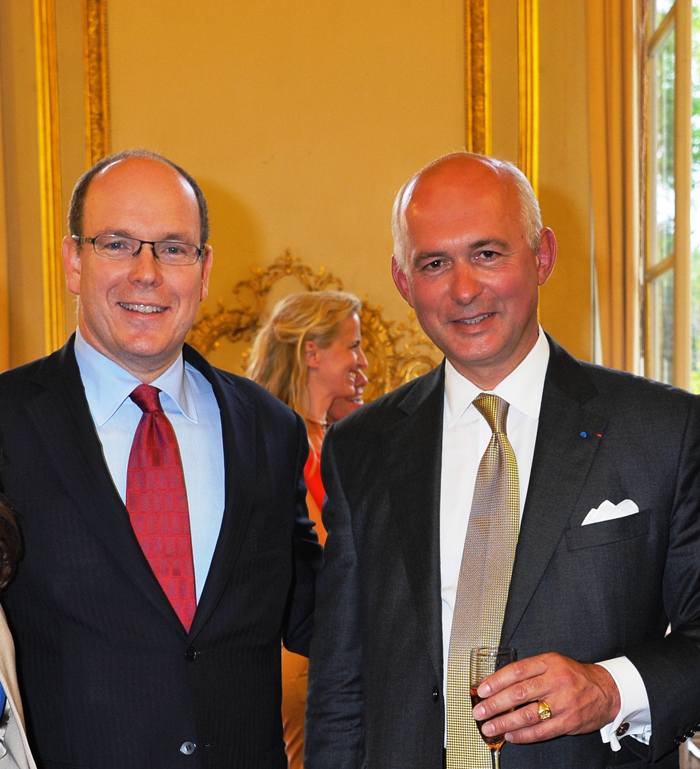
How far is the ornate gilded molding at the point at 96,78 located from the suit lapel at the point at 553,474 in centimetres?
456

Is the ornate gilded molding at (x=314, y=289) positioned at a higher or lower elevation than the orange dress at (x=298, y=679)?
higher

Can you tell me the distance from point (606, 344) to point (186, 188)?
11.2ft

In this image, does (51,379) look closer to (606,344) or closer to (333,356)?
(333,356)

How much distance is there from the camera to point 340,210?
6.05m

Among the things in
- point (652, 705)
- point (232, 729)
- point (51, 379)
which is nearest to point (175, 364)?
point (51, 379)

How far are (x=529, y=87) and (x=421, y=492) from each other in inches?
171

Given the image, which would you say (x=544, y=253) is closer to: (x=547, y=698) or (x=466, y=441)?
(x=466, y=441)

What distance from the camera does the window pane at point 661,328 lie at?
189 inches

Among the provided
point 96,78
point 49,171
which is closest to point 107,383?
point 49,171

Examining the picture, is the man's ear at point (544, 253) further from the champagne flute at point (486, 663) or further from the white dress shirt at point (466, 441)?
the champagne flute at point (486, 663)

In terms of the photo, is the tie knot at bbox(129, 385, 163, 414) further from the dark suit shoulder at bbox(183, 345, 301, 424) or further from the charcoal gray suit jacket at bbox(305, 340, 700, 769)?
the charcoal gray suit jacket at bbox(305, 340, 700, 769)

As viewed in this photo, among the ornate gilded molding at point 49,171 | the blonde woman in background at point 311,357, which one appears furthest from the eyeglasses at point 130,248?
the ornate gilded molding at point 49,171

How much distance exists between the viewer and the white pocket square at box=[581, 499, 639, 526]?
189 cm

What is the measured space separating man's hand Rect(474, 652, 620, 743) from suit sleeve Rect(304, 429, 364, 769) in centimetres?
54
